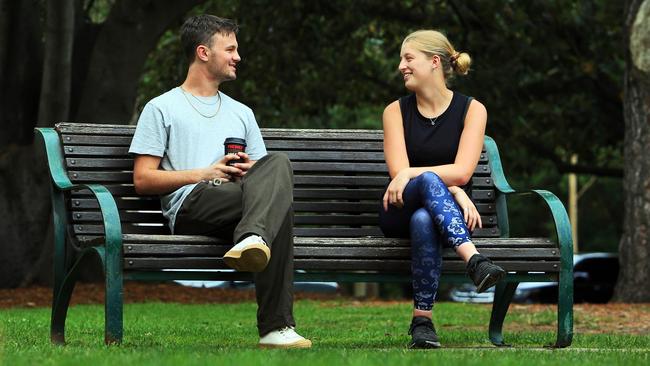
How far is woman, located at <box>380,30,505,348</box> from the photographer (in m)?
6.26

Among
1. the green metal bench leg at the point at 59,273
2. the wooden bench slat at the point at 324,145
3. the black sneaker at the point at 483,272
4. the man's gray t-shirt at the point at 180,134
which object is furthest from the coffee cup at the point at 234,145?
the black sneaker at the point at 483,272

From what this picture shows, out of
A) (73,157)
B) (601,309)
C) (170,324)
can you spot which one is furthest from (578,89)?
(73,157)

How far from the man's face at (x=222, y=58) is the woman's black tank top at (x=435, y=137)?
940mm

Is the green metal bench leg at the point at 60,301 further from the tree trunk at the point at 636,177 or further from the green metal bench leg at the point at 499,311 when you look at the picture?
the tree trunk at the point at 636,177

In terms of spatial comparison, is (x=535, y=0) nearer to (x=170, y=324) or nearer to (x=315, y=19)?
(x=315, y=19)

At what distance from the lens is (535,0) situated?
19.5 meters

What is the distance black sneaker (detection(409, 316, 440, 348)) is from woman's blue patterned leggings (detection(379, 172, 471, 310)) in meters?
0.07

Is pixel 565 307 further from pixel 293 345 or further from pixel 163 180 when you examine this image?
pixel 163 180

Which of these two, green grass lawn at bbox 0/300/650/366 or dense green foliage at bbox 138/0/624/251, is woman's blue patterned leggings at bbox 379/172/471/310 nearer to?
green grass lawn at bbox 0/300/650/366

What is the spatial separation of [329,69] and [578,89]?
3998 millimetres

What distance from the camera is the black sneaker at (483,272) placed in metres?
5.99

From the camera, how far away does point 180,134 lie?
652 cm

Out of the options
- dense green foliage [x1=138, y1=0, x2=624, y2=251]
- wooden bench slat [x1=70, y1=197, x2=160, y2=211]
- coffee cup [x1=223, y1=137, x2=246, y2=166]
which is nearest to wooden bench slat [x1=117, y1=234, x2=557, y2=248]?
coffee cup [x1=223, y1=137, x2=246, y2=166]

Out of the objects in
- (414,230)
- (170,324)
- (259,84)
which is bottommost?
(170,324)
